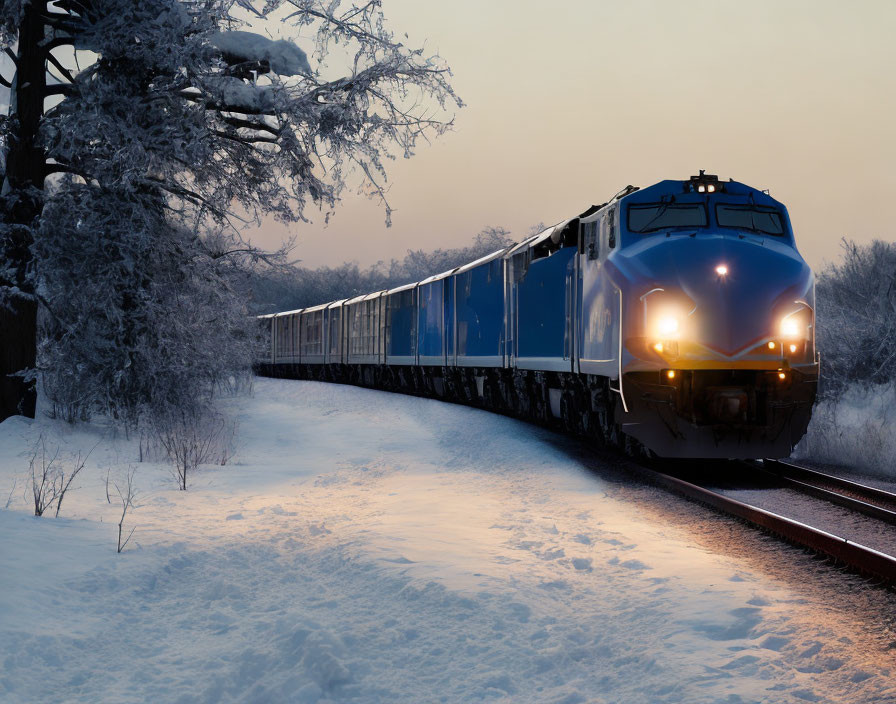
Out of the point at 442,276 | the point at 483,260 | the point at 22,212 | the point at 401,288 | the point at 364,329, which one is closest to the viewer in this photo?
the point at 22,212

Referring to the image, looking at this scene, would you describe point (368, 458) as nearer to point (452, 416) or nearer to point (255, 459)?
point (255, 459)

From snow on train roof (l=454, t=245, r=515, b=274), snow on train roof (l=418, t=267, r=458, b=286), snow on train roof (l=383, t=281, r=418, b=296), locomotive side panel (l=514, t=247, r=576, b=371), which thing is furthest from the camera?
snow on train roof (l=383, t=281, r=418, b=296)

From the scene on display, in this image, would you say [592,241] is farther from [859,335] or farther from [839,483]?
[859,335]

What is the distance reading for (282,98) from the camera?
1480 cm

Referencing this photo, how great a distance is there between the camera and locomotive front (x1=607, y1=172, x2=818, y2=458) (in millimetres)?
10203

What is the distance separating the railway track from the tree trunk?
9905mm

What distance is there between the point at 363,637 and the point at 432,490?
4.89 metres

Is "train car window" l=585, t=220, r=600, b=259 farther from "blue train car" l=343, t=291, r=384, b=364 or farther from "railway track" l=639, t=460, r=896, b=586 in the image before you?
"blue train car" l=343, t=291, r=384, b=364

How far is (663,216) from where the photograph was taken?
37.0ft

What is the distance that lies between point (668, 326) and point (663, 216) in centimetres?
173

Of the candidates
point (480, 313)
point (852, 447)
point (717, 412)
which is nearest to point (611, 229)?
point (717, 412)

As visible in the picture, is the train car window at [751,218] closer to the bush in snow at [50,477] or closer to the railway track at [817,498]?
the railway track at [817,498]

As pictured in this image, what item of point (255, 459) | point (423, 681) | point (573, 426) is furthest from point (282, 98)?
point (423, 681)

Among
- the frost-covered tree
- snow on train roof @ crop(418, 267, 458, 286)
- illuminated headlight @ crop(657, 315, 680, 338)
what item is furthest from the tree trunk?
snow on train roof @ crop(418, 267, 458, 286)
